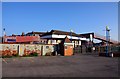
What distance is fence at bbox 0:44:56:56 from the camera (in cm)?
3706

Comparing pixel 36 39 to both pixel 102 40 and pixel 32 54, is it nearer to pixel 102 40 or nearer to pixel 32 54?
pixel 32 54

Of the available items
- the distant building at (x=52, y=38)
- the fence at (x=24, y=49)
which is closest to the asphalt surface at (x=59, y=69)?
the fence at (x=24, y=49)

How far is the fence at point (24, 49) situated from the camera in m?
37.1

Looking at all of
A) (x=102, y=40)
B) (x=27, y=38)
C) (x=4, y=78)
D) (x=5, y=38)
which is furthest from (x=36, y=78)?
(x=102, y=40)

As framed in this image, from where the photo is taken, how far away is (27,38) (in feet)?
159

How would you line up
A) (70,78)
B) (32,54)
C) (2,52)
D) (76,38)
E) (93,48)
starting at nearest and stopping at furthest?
1. (70,78)
2. (2,52)
3. (32,54)
4. (93,48)
5. (76,38)

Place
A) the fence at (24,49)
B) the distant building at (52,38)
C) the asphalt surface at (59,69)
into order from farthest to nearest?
the distant building at (52,38) < the fence at (24,49) < the asphalt surface at (59,69)

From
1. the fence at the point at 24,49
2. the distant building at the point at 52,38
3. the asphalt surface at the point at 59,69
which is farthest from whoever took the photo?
the distant building at the point at 52,38

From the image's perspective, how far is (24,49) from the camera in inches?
1534

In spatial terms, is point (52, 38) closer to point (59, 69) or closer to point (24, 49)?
point (24, 49)

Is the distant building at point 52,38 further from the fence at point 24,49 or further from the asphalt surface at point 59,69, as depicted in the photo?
the asphalt surface at point 59,69

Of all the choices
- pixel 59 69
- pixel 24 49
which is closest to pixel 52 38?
pixel 24 49

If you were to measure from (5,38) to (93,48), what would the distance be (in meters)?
25.0

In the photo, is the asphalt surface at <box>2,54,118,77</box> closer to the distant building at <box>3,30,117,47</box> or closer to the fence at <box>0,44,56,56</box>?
the fence at <box>0,44,56,56</box>
